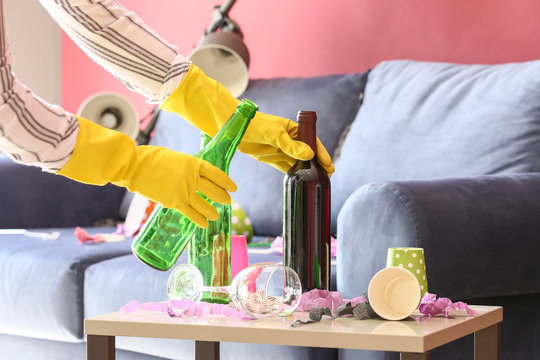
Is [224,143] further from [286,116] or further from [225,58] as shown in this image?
[225,58]

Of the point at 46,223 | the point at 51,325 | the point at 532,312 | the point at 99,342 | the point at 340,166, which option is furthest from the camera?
the point at 46,223

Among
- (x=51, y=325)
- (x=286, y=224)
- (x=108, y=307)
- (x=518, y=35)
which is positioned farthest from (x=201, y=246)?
(x=518, y=35)

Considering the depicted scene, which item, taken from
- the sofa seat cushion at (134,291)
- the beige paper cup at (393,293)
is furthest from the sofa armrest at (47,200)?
the beige paper cup at (393,293)

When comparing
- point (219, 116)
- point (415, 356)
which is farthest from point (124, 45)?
point (415, 356)

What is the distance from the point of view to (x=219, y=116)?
1443mm

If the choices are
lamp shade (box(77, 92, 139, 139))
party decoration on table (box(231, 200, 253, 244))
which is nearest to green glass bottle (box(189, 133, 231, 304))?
party decoration on table (box(231, 200, 253, 244))

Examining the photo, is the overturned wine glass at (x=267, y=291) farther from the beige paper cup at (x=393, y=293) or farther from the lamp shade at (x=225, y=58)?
the lamp shade at (x=225, y=58)

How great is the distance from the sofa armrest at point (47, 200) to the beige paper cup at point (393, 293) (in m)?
1.87

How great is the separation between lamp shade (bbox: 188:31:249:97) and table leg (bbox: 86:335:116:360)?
167 cm

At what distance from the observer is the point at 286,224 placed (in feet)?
4.12

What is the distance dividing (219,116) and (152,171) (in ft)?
0.86

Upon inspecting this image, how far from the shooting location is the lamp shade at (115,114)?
295 cm

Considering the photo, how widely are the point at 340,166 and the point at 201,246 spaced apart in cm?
109

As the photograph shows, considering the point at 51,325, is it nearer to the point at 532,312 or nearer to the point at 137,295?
the point at 137,295
